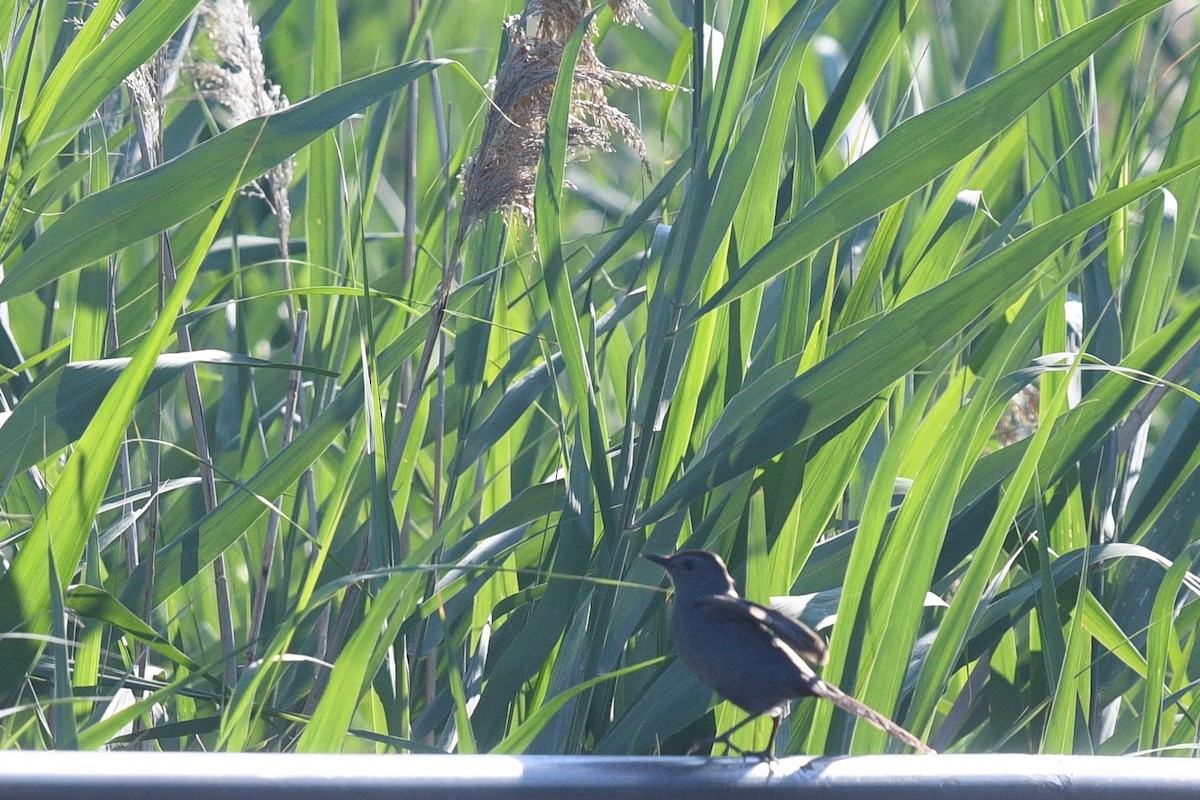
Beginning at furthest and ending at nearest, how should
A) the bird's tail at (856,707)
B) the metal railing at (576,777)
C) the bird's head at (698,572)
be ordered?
the bird's head at (698,572)
the bird's tail at (856,707)
the metal railing at (576,777)

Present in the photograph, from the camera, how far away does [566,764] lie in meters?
0.68

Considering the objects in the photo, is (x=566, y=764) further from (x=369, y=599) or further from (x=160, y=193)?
(x=160, y=193)

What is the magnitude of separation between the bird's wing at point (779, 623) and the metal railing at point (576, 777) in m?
0.15

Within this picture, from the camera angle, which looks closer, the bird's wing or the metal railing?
the metal railing

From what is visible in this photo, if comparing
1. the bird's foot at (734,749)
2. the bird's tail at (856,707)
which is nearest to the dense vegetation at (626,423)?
the bird's foot at (734,749)

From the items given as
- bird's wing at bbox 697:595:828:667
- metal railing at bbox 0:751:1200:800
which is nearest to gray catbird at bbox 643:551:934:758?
bird's wing at bbox 697:595:828:667

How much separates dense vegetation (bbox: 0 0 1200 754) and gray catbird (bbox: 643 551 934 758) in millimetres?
94

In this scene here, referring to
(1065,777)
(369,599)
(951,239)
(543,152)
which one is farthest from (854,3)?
(1065,777)

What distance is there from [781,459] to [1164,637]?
16.0 inches

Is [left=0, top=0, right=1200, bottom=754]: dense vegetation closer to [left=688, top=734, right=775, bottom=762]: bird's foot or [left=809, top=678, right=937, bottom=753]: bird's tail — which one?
[left=688, top=734, right=775, bottom=762]: bird's foot

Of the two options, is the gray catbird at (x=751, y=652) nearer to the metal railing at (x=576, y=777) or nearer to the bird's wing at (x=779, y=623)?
the bird's wing at (x=779, y=623)

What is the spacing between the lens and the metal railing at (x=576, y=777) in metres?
0.62

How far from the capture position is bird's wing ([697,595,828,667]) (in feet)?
2.95

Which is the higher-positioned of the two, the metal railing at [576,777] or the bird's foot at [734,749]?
the metal railing at [576,777]
